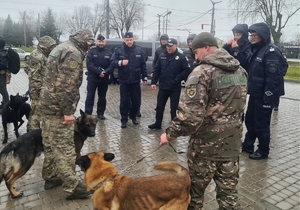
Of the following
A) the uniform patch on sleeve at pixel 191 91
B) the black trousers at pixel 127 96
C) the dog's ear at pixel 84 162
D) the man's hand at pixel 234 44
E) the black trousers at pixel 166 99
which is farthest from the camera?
the black trousers at pixel 127 96

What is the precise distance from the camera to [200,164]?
246 cm

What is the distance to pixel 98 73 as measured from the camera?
654 centimetres

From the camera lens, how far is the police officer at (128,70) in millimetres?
6223

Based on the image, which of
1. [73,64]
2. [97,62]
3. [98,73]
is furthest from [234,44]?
[97,62]

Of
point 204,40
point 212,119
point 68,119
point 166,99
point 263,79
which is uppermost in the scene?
point 204,40

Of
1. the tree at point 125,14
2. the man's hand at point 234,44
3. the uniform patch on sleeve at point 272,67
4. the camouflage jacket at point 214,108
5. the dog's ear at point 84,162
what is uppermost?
the tree at point 125,14

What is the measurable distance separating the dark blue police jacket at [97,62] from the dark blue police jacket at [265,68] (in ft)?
12.5

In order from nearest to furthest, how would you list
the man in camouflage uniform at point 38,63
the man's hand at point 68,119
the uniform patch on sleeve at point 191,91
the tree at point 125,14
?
the uniform patch on sleeve at point 191,91, the man's hand at point 68,119, the man in camouflage uniform at point 38,63, the tree at point 125,14

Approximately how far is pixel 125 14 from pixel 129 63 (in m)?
45.8

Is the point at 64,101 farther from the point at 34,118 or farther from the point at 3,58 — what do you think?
the point at 3,58

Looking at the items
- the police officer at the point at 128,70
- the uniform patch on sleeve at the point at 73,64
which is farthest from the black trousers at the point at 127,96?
the uniform patch on sleeve at the point at 73,64

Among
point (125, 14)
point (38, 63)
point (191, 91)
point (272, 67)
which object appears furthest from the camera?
point (125, 14)

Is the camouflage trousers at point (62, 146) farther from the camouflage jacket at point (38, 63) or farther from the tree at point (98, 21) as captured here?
the tree at point (98, 21)

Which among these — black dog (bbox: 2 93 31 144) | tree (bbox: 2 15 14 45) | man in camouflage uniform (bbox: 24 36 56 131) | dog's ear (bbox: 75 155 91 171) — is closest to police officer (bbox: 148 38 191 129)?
man in camouflage uniform (bbox: 24 36 56 131)
